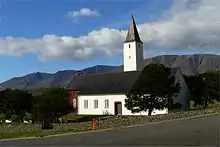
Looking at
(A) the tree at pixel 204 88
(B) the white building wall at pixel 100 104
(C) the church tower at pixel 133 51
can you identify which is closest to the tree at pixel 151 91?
(B) the white building wall at pixel 100 104

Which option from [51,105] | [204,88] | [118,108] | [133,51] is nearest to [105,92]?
[118,108]

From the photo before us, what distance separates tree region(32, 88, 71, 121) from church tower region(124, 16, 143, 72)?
3986 cm

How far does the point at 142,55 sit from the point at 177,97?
33.5 m

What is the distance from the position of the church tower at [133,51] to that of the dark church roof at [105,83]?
17.4 meters

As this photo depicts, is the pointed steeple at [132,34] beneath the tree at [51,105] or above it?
above

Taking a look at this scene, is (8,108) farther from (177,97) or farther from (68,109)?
(177,97)

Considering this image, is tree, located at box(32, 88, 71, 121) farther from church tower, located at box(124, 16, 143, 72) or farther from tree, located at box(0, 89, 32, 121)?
church tower, located at box(124, 16, 143, 72)

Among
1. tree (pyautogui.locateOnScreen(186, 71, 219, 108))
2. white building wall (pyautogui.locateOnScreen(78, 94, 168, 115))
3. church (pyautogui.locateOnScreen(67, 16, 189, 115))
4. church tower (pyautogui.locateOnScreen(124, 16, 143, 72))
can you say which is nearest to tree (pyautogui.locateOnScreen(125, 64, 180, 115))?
church (pyautogui.locateOnScreen(67, 16, 189, 115))

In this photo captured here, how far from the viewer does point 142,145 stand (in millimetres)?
15258

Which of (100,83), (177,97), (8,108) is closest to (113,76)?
(100,83)

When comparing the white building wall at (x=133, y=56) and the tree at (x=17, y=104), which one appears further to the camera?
the white building wall at (x=133, y=56)

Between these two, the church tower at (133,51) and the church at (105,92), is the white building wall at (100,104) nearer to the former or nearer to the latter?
the church at (105,92)

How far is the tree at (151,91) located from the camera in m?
47.2

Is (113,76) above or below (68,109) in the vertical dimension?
above
